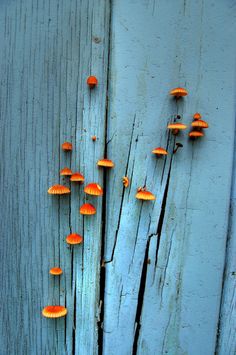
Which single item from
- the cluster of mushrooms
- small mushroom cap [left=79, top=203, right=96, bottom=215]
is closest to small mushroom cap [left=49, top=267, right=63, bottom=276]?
the cluster of mushrooms

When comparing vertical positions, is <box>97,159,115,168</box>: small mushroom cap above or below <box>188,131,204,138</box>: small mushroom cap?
below

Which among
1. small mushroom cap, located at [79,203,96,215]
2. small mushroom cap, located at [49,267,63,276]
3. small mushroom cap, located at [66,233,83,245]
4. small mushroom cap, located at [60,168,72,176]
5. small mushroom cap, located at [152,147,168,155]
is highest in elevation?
small mushroom cap, located at [152,147,168,155]

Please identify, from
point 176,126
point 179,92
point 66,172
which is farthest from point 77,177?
point 179,92

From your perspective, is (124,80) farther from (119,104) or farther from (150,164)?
(150,164)

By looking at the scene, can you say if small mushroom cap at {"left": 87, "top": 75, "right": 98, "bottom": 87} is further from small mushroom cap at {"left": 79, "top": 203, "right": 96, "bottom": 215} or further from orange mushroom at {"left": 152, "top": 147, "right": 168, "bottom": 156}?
small mushroom cap at {"left": 79, "top": 203, "right": 96, "bottom": 215}

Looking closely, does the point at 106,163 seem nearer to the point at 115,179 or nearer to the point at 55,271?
the point at 115,179
